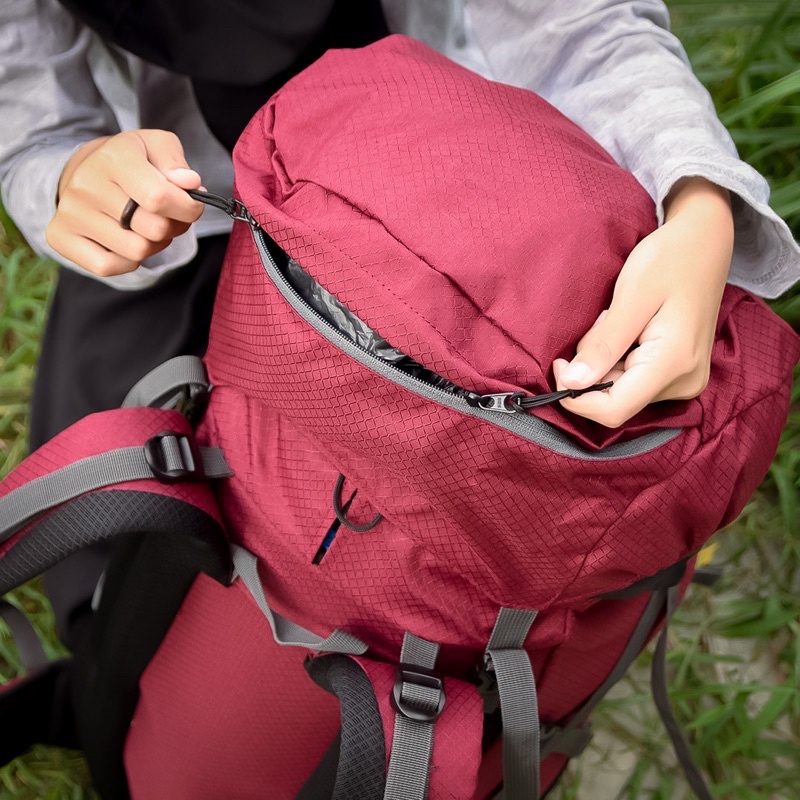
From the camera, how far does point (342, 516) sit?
1.93 feet

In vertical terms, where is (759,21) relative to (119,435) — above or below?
above

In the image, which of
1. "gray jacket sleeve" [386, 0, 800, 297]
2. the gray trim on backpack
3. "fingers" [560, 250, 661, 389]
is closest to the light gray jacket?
"gray jacket sleeve" [386, 0, 800, 297]

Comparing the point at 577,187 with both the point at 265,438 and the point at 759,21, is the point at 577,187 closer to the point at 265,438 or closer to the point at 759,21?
the point at 265,438

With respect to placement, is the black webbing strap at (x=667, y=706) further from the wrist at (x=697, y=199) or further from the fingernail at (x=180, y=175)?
the fingernail at (x=180, y=175)

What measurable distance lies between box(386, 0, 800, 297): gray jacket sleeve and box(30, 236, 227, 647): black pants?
13.6 inches

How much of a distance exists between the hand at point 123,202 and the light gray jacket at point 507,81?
0.07 m

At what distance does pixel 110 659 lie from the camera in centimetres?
76

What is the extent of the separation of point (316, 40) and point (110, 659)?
64 cm

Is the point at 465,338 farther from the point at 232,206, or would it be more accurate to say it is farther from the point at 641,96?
the point at 641,96

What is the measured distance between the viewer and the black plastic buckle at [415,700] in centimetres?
58

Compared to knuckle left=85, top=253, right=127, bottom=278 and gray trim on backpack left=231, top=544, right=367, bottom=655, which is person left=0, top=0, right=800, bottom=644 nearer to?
knuckle left=85, top=253, right=127, bottom=278

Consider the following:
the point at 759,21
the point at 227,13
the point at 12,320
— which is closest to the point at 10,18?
the point at 227,13

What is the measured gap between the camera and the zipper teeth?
1.64 ft

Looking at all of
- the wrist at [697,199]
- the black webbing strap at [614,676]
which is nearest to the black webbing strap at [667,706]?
the black webbing strap at [614,676]
